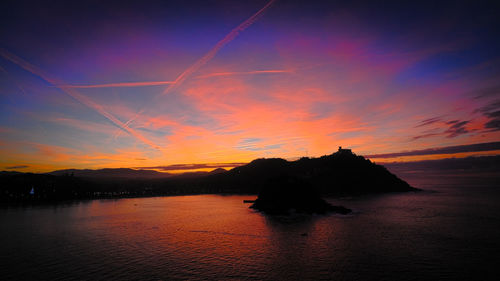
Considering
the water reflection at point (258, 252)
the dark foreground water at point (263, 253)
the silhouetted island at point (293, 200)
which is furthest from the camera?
the silhouetted island at point (293, 200)

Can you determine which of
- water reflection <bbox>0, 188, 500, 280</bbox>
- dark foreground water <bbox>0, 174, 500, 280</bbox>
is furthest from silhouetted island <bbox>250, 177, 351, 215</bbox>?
dark foreground water <bbox>0, 174, 500, 280</bbox>

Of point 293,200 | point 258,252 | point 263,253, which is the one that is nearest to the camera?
point 263,253

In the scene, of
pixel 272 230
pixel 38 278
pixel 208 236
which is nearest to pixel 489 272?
pixel 272 230

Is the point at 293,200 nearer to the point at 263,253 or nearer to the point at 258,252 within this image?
the point at 258,252

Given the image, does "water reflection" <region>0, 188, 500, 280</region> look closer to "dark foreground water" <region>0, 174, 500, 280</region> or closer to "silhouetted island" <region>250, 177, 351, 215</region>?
"dark foreground water" <region>0, 174, 500, 280</region>

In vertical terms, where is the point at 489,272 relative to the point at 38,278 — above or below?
below

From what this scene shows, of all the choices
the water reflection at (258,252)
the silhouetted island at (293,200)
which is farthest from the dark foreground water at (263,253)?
the silhouetted island at (293,200)

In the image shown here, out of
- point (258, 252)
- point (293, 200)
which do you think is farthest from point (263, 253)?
point (293, 200)

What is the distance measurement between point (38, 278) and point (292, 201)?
7779 cm

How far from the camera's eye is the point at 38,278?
31.1m

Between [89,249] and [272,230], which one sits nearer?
[89,249]

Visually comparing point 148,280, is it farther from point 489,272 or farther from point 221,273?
point 489,272

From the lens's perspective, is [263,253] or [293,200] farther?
[293,200]

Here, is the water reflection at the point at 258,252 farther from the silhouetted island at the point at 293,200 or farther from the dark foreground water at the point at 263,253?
the silhouetted island at the point at 293,200
